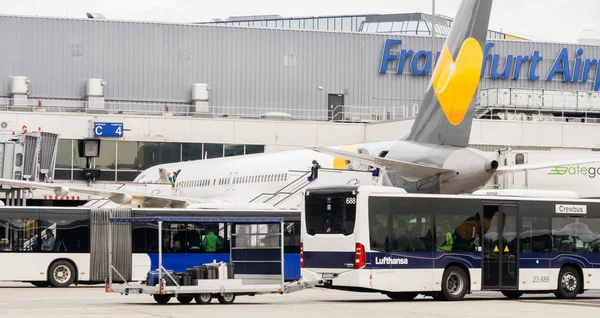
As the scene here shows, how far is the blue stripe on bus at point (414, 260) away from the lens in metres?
29.7

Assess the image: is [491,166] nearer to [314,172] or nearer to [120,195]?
[314,172]

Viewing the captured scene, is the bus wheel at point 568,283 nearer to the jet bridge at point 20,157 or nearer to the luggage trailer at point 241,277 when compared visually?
the luggage trailer at point 241,277

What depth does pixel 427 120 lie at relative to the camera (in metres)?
39.4

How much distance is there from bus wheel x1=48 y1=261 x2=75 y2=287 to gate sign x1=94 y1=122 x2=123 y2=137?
3126cm

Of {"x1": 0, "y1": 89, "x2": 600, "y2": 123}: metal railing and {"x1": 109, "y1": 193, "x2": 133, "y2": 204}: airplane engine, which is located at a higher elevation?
{"x1": 0, "y1": 89, "x2": 600, "y2": 123}: metal railing

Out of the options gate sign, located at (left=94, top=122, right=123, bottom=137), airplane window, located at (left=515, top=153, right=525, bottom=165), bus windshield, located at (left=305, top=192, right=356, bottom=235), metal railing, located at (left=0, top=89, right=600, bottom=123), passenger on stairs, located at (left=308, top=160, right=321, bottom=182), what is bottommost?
bus windshield, located at (left=305, top=192, right=356, bottom=235)

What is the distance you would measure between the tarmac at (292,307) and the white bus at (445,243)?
60 centimetres

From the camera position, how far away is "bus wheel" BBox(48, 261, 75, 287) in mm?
38219

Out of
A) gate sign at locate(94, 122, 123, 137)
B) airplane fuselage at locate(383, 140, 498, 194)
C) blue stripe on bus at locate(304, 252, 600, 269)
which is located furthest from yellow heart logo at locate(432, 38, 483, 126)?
gate sign at locate(94, 122, 123, 137)

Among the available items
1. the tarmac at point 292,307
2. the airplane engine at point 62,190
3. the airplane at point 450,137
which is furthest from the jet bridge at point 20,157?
the tarmac at point 292,307

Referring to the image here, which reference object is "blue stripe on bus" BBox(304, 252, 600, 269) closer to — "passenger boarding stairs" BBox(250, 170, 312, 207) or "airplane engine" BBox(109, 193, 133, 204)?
"passenger boarding stairs" BBox(250, 170, 312, 207)

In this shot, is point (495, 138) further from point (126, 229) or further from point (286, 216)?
point (126, 229)

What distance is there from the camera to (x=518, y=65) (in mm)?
81812

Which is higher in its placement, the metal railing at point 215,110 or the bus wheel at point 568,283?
the metal railing at point 215,110
